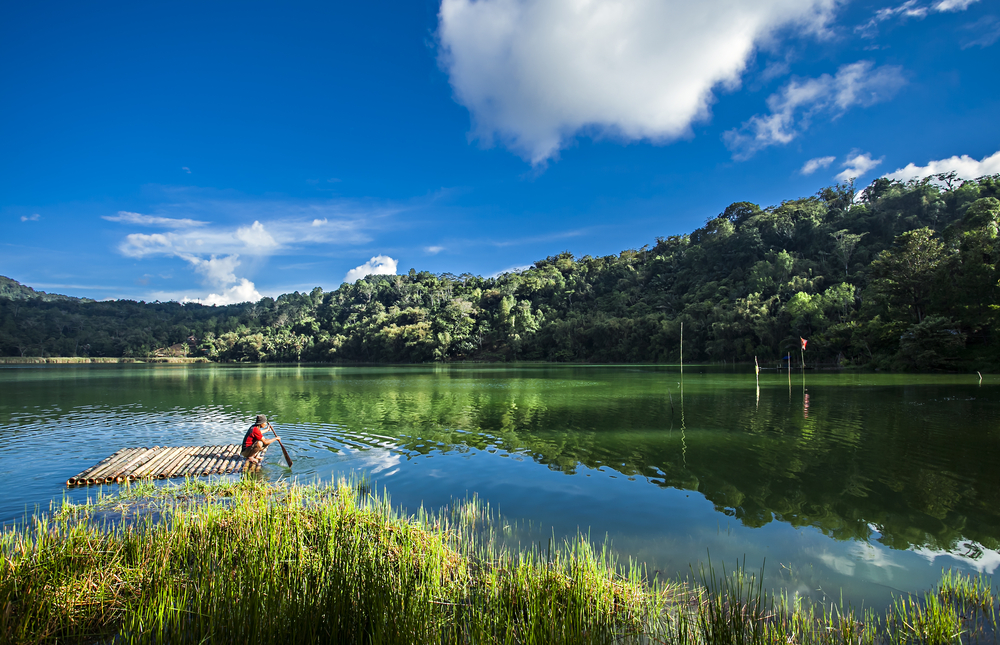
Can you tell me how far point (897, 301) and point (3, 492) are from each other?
5927cm

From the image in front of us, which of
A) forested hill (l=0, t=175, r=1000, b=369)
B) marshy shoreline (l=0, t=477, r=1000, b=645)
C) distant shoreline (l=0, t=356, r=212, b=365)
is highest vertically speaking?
forested hill (l=0, t=175, r=1000, b=369)

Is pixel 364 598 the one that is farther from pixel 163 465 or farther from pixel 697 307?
pixel 697 307

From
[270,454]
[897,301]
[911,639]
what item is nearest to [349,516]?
[911,639]

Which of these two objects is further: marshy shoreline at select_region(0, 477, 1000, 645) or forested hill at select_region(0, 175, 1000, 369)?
forested hill at select_region(0, 175, 1000, 369)

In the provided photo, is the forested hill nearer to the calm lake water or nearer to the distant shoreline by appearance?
the distant shoreline

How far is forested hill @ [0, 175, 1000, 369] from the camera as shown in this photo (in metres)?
40.9

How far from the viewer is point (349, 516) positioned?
6.50m

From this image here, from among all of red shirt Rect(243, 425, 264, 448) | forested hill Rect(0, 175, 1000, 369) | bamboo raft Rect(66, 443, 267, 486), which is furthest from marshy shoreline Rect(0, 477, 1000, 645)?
forested hill Rect(0, 175, 1000, 369)

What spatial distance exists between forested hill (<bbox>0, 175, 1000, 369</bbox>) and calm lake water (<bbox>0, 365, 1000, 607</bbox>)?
20.4 meters

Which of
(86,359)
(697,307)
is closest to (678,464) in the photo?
(697,307)

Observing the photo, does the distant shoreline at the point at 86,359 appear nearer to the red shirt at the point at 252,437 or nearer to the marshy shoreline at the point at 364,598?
the red shirt at the point at 252,437

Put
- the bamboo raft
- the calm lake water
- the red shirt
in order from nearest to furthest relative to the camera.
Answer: the calm lake water, the bamboo raft, the red shirt

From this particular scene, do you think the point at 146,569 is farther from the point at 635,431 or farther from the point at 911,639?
the point at 635,431

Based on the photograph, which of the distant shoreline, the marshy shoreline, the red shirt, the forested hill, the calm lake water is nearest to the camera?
the marshy shoreline
